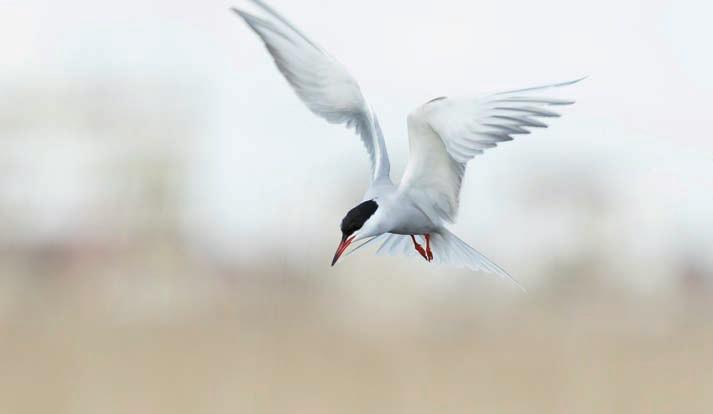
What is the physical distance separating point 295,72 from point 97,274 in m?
2.58

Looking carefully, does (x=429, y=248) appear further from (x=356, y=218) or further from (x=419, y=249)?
(x=356, y=218)

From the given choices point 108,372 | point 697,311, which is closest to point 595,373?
point 697,311

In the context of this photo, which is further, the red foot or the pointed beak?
the red foot

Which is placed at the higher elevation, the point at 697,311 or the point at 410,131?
the point at 410,131

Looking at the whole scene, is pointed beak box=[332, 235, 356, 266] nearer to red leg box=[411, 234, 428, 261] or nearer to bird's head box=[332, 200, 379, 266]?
bird's head box=[332, 200, 379, 266]

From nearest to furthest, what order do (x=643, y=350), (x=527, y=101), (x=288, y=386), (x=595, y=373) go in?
(x=527, y=101) → (x=288, y=386) → (x=595, y=373) → (x=643, y=350)

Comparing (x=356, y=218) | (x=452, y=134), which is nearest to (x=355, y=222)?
(x=356, y=218)

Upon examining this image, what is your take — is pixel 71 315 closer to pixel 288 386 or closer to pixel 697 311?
pixel 288 386

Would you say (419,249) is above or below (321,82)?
below

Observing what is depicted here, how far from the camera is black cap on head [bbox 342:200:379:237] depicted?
701 mm

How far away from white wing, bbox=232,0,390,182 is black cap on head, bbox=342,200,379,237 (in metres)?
0.06

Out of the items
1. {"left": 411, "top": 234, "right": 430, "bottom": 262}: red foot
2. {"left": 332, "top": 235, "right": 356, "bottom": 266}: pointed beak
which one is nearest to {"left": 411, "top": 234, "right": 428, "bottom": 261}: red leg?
{"left": 411, "top": 234, "right": 430, "bottom": 262}: red foot

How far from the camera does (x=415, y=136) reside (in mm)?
802

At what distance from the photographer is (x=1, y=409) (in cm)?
309
